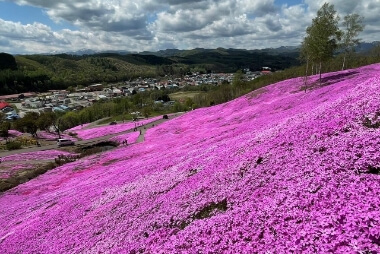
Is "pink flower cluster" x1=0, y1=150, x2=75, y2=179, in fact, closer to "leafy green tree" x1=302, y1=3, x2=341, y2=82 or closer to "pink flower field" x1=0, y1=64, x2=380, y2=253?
"pink flower field" x1=0, y1=64, x2=380, y2=253

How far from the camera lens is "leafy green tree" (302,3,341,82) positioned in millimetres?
57812

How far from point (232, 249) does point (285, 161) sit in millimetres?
6295

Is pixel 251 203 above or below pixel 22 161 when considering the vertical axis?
above

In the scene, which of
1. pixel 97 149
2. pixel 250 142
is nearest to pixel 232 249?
pixel 250 142

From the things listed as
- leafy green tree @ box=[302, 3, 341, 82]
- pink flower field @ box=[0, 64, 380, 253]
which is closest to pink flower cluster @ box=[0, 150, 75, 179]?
pink flower field @ box=[0, 64, 380, 253]

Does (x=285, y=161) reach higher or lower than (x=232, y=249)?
higher

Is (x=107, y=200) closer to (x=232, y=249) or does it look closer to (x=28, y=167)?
(x=232, y=249)

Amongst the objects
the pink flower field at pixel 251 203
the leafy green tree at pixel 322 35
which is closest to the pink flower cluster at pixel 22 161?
the pink flower field at pixel 251 203

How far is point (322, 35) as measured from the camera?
2275 inches

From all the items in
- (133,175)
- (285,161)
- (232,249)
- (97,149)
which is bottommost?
(97,149)

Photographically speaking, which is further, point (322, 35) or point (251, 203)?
point (322, 35)

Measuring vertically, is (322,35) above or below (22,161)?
above

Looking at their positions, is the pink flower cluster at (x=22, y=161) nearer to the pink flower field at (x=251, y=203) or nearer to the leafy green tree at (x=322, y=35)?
the pink flower field at (x=251, y=203)

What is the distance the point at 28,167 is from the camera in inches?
2000
